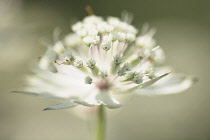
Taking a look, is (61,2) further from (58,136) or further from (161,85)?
(161,85)

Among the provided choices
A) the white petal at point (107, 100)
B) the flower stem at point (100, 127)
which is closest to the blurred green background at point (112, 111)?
the white petal at point (107, 100)

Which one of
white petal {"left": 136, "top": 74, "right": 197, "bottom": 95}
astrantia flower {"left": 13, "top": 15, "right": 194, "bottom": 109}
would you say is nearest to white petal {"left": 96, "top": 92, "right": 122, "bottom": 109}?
astrantia flower {"left": 13, "top": 15, "right": 194, "bottom": 109}

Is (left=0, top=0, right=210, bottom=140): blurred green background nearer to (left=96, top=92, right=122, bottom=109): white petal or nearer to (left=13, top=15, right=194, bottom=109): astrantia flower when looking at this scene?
(left=13, top=15, right=194, bottom=109): astrantia flower

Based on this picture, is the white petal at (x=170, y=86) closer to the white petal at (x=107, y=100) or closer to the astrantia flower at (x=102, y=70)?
the astrantia flower at (x=102, y=70)

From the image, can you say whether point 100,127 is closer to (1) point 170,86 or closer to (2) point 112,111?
(1) point 170,86

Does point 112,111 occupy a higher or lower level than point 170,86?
higher

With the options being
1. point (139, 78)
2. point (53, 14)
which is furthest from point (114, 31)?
point (53, 14)

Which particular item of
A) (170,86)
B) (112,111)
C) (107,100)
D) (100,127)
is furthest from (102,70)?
(112,111)

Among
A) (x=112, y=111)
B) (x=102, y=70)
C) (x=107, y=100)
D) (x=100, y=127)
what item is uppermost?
(x=112, y=111)

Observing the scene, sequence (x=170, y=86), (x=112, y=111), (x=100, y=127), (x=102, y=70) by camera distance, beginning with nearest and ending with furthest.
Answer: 1. (x=100, y=127)
2. (x=102, y=70)
3. (x=170, y=86)
4. (x=112, y=111)
